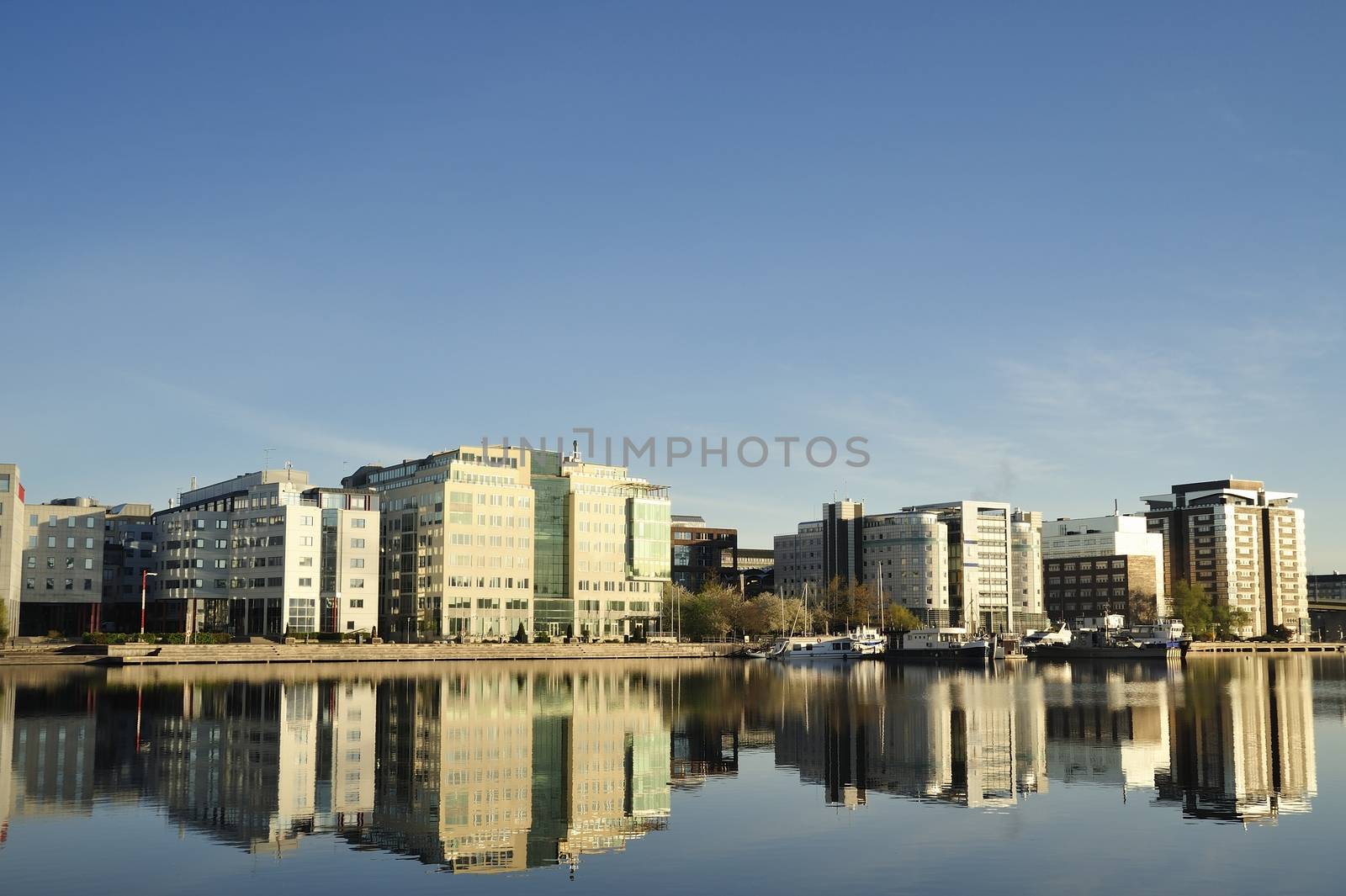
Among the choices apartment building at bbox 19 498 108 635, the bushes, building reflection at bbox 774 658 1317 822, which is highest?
apartment building at bbox 19 498 108 635

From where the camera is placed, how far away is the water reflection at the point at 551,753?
1503 inches

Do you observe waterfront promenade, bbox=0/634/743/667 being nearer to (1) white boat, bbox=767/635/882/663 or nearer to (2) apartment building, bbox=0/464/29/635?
(1) white boat, bbox=767/635/882/663

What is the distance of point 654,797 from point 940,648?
144 meters

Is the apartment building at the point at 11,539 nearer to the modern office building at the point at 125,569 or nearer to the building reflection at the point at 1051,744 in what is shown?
the modern office building at the point at 125,569

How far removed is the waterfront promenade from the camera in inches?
5079

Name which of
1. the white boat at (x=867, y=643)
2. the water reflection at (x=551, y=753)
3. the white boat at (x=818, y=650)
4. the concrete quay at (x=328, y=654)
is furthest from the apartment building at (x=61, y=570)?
the white boat at (x=867, y=643)

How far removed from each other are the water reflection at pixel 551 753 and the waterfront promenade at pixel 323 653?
92.0ft

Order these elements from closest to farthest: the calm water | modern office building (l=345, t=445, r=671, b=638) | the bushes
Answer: the calm water → the bushes → modern office building (l=345, t=445, r=671, b=638)

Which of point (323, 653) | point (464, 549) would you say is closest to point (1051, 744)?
point (323, 653)

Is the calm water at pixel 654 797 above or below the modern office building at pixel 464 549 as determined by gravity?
below

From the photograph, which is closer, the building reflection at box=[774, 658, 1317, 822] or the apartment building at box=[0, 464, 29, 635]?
the building reflection at box=[774, 658, 1317, 822]

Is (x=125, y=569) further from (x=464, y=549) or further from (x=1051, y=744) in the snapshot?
(x=1051, y=744)

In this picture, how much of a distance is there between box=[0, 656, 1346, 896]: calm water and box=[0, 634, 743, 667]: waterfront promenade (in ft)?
156

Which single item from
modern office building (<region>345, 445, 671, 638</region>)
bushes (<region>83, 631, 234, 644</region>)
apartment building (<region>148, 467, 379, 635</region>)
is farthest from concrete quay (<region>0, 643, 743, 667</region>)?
apartment building (<region>148, 467, 379, 635</region>)
